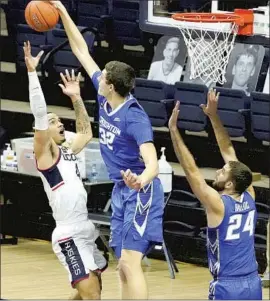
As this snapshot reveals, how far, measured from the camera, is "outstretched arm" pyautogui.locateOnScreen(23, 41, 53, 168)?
8422 mm

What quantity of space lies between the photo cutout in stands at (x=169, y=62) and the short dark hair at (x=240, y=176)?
4.36 metres

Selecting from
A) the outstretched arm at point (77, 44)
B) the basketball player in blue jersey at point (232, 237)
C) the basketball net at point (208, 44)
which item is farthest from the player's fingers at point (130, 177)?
Answer: the basketball net at point (208, 44)

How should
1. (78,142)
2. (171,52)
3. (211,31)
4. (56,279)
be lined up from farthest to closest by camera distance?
(171,52), (56,279), (211,31), (78,142)

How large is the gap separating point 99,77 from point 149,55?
14.4 feet

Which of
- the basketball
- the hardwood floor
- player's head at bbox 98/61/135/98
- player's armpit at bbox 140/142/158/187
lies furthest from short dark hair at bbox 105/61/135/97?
the hardwood floor

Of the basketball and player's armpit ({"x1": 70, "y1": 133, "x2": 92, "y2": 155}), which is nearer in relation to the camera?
the basketball

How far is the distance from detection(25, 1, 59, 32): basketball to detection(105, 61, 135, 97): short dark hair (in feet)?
2.81

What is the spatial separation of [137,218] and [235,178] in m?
0.84

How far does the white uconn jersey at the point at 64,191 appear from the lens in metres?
8.98

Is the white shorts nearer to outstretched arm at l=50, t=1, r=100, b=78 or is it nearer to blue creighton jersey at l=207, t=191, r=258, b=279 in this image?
outstretched arm at l=50, t=1, r=100, b=78

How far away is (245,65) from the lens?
11781 millimetres

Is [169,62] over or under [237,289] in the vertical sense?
over

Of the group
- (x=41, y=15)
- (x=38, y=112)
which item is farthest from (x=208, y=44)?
(x=38, y=112)

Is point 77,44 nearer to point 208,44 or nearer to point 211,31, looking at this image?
point 211,31
